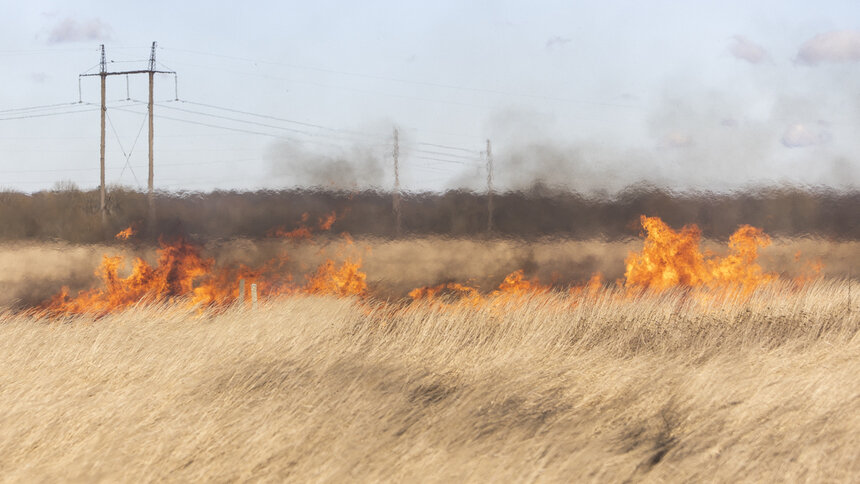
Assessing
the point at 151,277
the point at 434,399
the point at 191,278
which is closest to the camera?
the point at 434,399

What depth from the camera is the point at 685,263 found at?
27062 millimetres

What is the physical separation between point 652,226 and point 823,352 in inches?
441

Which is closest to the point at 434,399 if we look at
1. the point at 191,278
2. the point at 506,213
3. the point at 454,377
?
the point at 454,377

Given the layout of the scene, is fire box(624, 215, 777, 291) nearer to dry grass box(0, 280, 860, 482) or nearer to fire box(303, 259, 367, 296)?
dry grass box(0, 280, 860, 482)

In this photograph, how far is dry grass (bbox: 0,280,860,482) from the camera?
8695 millimetres

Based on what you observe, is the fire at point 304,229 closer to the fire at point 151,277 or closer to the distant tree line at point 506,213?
the distant tree line at point 506,213

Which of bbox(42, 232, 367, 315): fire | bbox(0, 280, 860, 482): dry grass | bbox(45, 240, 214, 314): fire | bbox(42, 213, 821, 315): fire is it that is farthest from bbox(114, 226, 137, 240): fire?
bbox(0, 280, 860, 482): dry grass

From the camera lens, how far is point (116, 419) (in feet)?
34.1

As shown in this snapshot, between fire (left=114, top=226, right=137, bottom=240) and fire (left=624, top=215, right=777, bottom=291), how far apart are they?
1616 centimetres

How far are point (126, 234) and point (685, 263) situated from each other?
741 inches

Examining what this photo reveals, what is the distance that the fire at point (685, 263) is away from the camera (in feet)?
80.6

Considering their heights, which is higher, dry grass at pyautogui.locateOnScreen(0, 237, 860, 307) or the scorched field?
dry grass at pyautogui.locateOnScreen(0, 237, 860, 307)

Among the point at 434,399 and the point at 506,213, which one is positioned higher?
the point at 506,213

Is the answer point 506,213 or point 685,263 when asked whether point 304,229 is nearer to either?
point 506,213
